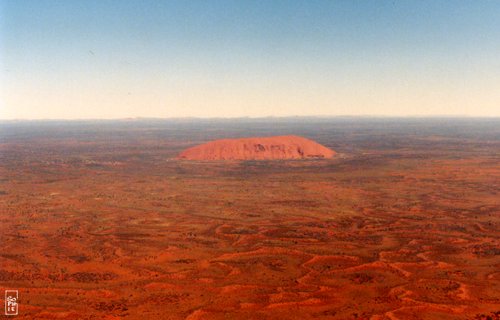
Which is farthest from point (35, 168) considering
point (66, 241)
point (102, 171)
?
point (66, 241)

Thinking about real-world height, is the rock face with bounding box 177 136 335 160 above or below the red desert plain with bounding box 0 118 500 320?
above

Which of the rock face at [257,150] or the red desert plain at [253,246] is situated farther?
the rock face at [257,150]

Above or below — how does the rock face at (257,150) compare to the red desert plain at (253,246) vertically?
above

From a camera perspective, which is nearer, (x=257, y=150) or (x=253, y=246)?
(x=253, y=246)

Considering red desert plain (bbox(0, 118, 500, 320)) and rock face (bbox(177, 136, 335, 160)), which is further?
rock face (bbox(177, 136, 335, 160))
